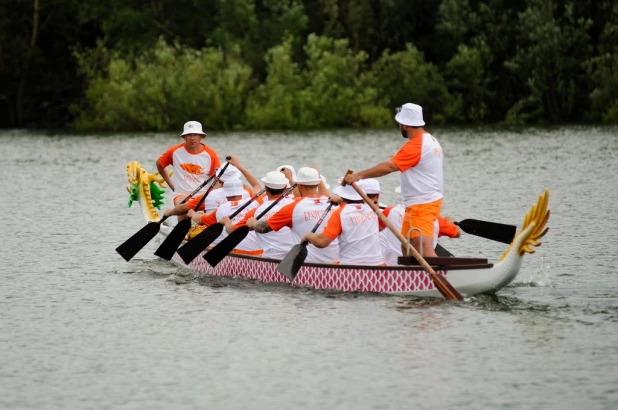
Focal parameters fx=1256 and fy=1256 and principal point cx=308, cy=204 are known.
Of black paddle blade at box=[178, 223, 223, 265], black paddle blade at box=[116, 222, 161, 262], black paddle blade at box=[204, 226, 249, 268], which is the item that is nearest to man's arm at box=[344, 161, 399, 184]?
black paddle blade at box=[204, 226, 249, 268]

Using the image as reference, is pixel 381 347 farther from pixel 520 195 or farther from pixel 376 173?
pixel 520 195

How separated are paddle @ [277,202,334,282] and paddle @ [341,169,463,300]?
3.29 feet

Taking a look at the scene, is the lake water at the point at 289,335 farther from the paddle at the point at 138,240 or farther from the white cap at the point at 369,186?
the white cap at the point at 369,186

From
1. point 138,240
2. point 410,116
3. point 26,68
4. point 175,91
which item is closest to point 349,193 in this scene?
point 410,116

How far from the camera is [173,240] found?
1842 cm

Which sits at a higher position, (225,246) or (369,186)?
(369,186)

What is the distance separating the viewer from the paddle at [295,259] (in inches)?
613

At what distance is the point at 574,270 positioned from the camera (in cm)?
1777

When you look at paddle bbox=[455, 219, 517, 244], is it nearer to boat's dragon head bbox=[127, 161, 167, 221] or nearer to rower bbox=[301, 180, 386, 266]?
rower bbox=[301, 180, 386, 266]

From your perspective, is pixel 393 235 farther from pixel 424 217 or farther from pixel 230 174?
pixel 230 174

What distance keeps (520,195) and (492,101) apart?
3078 centimetres

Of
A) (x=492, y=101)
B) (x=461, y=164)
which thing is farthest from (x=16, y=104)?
(x=461, y=164)

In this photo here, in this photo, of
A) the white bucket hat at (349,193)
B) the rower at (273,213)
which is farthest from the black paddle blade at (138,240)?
the white bucket hat at (349,193)

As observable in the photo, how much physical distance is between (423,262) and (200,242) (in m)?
4.10
